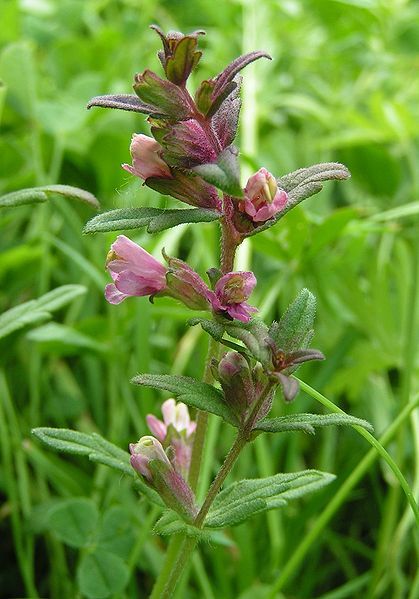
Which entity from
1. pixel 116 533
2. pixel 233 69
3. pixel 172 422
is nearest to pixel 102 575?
pixel 116 533

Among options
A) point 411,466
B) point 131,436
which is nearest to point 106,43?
point 131,436

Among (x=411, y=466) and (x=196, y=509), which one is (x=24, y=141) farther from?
(x=196, y=509)

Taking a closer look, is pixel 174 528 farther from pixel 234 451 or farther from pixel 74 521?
pixel 74 521

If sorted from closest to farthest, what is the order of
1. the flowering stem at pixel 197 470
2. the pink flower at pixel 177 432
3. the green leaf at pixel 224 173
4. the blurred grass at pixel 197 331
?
the green leaf at pixel 224 173 < the flowering stem at pixel 197 470 < the pink flower at pixel 177 432 < the blurred grass at pixel 197 331

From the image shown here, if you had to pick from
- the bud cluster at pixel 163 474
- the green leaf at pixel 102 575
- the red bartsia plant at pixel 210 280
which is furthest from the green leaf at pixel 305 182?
the green leaf at pixel 102 575

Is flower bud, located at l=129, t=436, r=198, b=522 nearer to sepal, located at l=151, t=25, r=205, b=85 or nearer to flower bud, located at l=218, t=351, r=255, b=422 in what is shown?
flower bud, located at l=218, t=351, r=255, b=422

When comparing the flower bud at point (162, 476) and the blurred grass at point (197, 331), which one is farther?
the blurred grass at point (197, 331)

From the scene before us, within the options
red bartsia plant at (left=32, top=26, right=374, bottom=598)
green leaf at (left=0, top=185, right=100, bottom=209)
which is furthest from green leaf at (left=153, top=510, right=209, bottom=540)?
green leaf at (left=0, top=185, right=100, bottom=209)

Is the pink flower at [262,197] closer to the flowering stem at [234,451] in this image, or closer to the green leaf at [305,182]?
the green leaf at [305,182]
